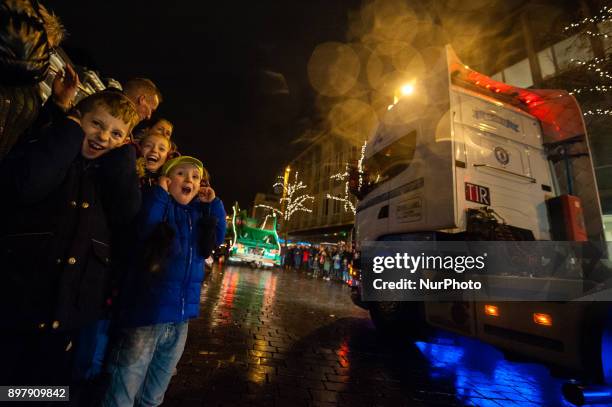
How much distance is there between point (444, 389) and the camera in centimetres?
308

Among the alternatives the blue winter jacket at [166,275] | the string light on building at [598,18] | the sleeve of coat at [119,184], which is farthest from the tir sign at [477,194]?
the string light on building at [598,18]

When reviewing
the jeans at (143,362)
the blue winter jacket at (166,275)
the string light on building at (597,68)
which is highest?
the string light on building at (597,68)

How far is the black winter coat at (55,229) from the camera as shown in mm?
1174

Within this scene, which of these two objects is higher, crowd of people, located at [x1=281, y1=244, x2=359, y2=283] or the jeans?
crowd of people, located at [x1=281, y1=244, x2=359, y2=283]

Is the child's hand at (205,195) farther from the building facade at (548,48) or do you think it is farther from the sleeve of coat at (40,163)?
the building facade at (548,48)

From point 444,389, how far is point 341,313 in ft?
13.1

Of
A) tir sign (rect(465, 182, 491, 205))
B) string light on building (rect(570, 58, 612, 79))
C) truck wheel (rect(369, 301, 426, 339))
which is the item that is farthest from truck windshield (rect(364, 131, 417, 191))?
string light on building (rect(570, 58, 612, 79))

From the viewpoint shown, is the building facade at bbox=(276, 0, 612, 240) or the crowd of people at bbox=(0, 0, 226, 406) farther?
the building facade at bbox=(276, 0, 612, 240)

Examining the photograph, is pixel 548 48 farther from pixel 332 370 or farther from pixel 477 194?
pixel 332 370

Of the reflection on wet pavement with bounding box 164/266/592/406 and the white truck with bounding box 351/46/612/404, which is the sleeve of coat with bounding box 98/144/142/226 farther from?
the white truck with bounding box 351/46/612/404

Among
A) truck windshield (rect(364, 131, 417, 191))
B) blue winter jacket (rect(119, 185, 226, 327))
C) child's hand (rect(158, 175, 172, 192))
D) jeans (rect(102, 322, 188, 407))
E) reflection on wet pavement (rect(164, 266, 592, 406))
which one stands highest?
truck windshield (rect(364, 131, 417, 191))

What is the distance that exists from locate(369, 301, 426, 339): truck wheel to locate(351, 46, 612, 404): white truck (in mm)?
20

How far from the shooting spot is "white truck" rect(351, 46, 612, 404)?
135 inches

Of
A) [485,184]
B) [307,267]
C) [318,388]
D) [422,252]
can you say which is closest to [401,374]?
[318,388]
